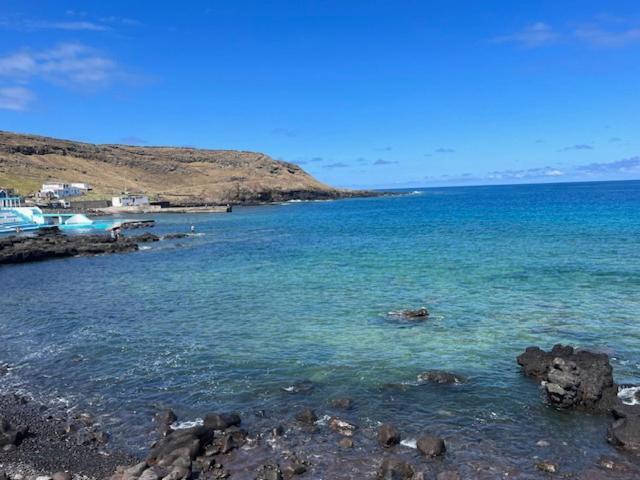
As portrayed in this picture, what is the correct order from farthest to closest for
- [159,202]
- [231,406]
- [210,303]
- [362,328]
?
1. [159,202]
2. [210,303]
3. [362,328]
4. [231,406]

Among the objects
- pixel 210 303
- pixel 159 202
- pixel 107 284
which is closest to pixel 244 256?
pixel 107 284

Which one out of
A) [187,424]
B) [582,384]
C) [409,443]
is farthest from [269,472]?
[582,384]

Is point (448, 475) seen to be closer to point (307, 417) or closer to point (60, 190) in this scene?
point (307, 417)

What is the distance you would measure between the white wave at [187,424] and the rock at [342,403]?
169 inches

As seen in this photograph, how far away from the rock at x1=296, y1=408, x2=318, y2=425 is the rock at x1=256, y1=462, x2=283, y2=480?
256 cm

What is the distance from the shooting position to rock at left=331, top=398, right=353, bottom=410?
57.8 feet

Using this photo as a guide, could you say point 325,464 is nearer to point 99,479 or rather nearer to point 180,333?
point 99,479

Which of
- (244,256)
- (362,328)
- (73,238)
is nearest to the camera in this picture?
(362,328)

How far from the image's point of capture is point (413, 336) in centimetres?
2486

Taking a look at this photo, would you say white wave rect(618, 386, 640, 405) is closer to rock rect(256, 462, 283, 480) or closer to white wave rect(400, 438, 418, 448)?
white wave rect(400, 438, 418, 448)

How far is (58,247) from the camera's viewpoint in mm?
62531

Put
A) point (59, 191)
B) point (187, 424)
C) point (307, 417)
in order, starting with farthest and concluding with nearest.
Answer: point (59, 191)
point (187, 424)
point (307, 417)

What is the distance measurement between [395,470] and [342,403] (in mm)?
4468

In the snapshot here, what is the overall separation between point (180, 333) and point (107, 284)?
18.0m
